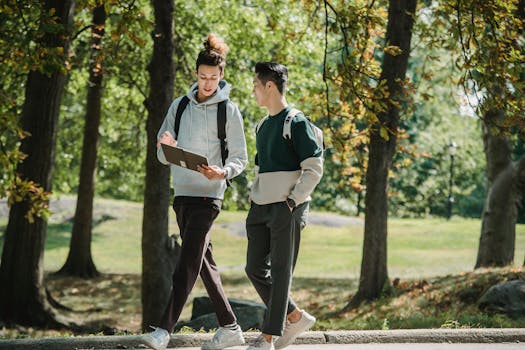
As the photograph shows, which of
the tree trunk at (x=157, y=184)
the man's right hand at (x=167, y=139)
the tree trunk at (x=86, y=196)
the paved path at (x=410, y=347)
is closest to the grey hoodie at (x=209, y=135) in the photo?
the man's right hand at (x=167, y=139)

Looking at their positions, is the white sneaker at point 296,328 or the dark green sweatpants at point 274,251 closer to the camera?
the dark green sweatpants at point 274,251

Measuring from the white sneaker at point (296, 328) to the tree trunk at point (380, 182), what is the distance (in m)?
7.15

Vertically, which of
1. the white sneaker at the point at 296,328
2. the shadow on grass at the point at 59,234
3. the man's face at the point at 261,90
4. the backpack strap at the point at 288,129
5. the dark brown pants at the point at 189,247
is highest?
the man's face at the point at 261,90

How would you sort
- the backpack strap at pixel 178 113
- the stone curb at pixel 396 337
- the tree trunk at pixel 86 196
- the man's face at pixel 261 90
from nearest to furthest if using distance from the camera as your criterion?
1. the man's face at pixel 261 90
2. the backpack strap at pixel 178 113
3. the stone curb at pixel 396 337
4. the tree trunk at pixel 86 196

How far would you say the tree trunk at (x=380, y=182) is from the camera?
12.7 metres

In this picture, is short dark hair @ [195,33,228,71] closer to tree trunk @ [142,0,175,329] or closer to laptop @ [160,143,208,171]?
laptop @ [160,143,208,171]

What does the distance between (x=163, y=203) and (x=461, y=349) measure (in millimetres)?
5875

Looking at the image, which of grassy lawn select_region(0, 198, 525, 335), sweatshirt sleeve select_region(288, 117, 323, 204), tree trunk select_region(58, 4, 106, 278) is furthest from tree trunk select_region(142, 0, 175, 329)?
tree trunk select_region(58, 4, 106, 278)

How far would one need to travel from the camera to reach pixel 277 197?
5.53 metres

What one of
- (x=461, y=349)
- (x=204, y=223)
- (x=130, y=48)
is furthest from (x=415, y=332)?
(x=130, y=48)

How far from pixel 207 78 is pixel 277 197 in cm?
104

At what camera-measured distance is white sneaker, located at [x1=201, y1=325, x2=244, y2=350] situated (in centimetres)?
582

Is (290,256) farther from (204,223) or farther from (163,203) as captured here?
(163,203)

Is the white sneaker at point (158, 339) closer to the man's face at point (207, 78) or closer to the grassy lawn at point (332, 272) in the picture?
the man's face at point (207, 78)
